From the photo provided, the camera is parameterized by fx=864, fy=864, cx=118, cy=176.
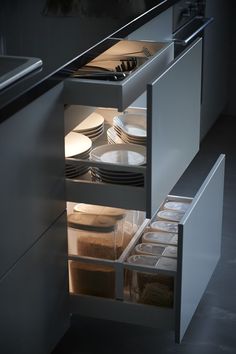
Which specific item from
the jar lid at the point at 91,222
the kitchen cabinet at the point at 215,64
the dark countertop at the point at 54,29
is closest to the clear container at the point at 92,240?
the jar lid at the point at 91,222

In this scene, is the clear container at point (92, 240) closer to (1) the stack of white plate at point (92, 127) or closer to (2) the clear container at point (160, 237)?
(2) the clear container at point (160, 237)

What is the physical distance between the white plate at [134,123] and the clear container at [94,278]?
38 cm

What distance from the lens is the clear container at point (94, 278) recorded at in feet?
7.46

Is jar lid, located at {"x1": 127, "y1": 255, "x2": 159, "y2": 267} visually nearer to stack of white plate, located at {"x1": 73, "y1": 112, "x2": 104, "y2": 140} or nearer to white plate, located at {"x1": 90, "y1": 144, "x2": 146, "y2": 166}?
white plate, located at {"x1": 90, "y1": 144, "x2": 146, "y2": 166}

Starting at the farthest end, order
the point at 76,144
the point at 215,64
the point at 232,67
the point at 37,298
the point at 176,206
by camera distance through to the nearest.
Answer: the point at 232,67, the point at 215,64, the point at 176,206, the point at 76,144, the point at 37,298

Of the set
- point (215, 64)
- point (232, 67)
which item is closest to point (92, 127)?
point (215, 64)

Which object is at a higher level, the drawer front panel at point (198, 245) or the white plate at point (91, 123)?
the white plate at point (91, 123)

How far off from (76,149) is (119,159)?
0.12 m

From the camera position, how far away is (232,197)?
335 cm

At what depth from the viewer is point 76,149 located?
7.23 feet

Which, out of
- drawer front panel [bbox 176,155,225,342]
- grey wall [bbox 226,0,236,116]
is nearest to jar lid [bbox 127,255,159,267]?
drawer front panel [bbox 176,155,225,342]

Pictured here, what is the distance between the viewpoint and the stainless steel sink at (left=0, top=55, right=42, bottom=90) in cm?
179

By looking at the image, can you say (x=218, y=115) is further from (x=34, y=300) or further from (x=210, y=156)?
(x=34, y=300)

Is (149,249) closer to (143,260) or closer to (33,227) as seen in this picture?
(143,260)
